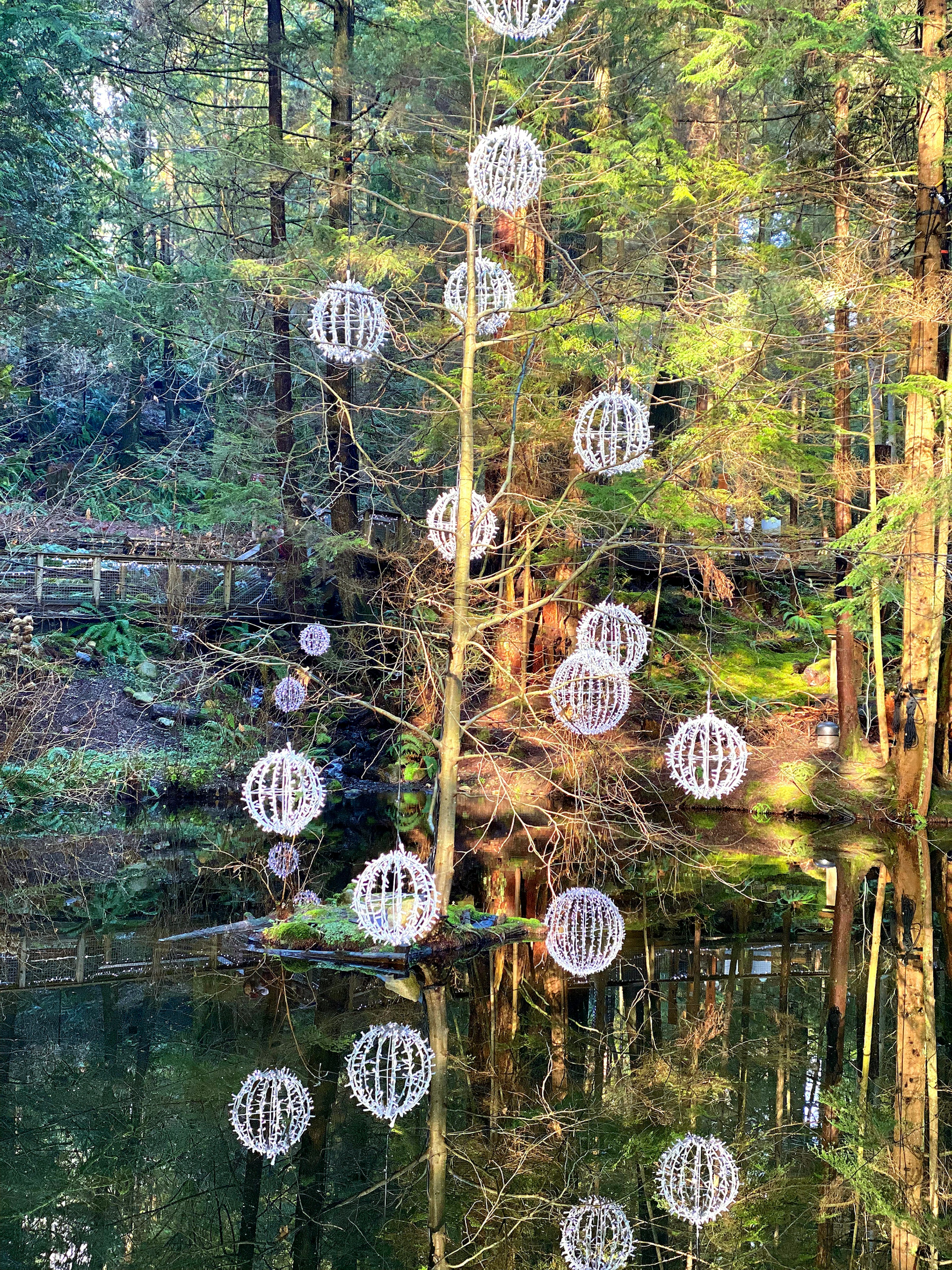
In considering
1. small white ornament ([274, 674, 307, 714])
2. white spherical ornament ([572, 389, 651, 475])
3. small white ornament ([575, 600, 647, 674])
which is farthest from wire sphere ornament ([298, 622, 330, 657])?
white spherical ornament ([572, 389, 651, 475])

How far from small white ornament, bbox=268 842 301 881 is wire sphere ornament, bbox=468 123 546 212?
6.23m

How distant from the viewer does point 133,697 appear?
1554 centimetres

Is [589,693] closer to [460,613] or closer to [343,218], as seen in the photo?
[460,613]

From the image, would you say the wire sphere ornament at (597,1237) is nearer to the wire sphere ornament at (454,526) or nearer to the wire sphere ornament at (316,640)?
the wire sphere ornament at (454,526)

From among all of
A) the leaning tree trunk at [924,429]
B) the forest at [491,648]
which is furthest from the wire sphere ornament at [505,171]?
the leaning tree trunk at [924,429]

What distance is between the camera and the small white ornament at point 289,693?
1520 cm

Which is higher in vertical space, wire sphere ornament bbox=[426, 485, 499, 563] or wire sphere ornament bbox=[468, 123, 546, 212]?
wire sphere ornament bbox=[468, 123, 546, 212]

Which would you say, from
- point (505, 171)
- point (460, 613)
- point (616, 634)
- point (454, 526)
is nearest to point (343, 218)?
point (616, 634)

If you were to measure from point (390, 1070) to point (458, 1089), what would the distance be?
40 centimetres

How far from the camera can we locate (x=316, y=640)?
15.4 meters

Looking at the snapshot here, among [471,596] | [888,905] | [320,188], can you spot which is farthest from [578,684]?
[320,188]

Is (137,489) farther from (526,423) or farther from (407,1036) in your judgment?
(407,1036)

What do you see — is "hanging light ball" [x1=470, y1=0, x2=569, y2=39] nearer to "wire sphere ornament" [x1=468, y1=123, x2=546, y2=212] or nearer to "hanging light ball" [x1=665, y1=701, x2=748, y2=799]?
"wire sphere ornament" [x1=468, y1=123, x2=546, y2=212]

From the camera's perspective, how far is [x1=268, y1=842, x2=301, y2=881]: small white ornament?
11.1 meters
